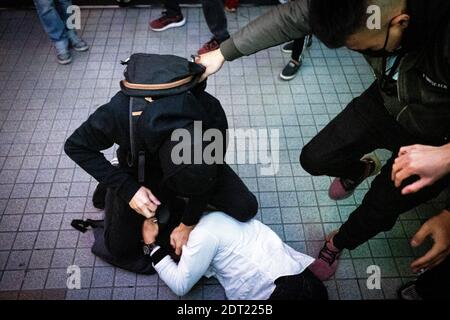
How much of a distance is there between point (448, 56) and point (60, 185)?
8.03ft

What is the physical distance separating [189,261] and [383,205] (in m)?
1.00

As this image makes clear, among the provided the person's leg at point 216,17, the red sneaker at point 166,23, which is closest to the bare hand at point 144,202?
the person's leg at point 216,17

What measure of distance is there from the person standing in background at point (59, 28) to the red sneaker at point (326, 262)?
2.87m

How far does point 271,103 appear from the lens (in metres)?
3.20

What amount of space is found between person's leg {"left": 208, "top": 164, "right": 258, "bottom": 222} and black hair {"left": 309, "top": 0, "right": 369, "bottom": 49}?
2.97ft

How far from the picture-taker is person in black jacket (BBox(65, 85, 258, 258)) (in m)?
1.51

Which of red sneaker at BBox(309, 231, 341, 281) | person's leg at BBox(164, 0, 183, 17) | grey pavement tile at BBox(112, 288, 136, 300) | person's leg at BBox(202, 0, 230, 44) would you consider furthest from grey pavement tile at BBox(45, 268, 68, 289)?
person's leg at BBox(164, 0, 183, 17)

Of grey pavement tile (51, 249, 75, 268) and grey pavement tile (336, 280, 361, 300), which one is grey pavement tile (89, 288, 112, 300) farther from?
grey pavement tile (336, 280, 361, 300)

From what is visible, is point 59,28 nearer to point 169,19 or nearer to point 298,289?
point 169,19

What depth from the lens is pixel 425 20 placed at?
4.36 feet

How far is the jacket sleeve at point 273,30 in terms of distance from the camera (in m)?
1.74

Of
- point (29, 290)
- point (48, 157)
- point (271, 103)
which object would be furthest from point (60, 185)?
point (271, 103)
